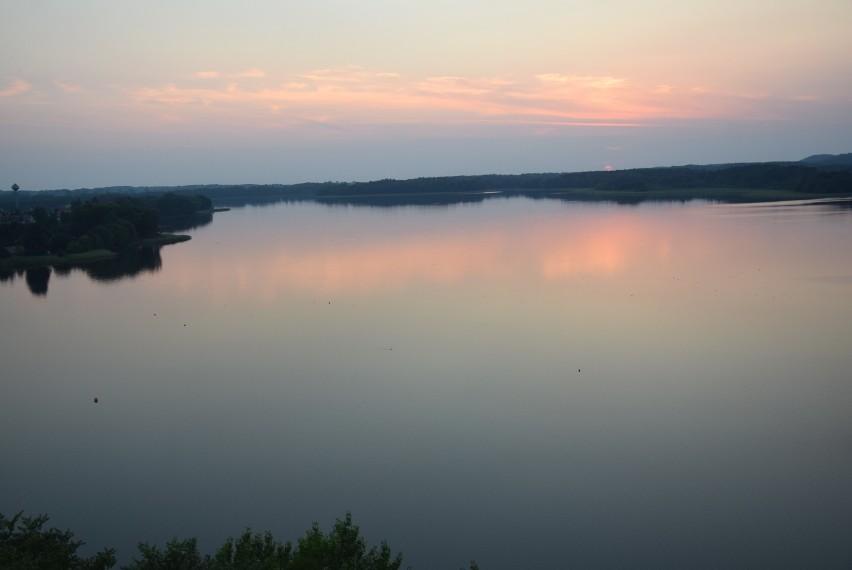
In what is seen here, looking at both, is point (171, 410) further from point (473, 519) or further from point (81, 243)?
point (81, 243)

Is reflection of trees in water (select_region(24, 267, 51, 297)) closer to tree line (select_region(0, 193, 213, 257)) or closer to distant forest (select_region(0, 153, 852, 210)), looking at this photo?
tree line (select_region(0, 193, 213, 257))

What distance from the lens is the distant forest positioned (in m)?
62.4

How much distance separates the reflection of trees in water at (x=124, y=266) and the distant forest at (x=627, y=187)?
156 ft

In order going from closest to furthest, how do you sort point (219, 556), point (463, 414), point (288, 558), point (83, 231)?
point (219, 556) < point (288, 558) < point (463, 414) < point (83, 231)

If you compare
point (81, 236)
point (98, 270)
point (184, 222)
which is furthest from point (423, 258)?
point (184, 222)

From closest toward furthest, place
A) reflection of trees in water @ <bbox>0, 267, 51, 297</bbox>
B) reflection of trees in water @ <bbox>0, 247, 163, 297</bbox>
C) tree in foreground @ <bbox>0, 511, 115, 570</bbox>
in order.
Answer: tree in foreground @ <bbox>0, 511, 115, 570</bbox>
reflection of trees in water @ <bbox>0, 267, 51, 297</bbox>
reflection of trees in water @ <bbox>0, 247, 163, 297</bbox>

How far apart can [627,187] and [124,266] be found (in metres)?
64.3

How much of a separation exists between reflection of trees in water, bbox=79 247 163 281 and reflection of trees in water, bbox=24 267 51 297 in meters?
1.52

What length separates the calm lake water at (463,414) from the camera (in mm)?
8438

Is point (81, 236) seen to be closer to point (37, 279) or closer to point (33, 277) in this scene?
point (33, 277)

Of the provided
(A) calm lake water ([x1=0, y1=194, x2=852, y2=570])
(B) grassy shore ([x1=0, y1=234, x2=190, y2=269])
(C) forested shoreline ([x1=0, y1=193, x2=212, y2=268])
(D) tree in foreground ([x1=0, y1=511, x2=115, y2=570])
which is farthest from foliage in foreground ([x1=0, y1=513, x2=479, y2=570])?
(C) forested shoreline ([x1=0, y1=193, x2=212, y2=268])

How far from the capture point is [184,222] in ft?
199

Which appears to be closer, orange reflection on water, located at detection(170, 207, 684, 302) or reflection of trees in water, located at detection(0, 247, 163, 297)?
orange reflection on water, located at detection(170, 207, 684, 302)

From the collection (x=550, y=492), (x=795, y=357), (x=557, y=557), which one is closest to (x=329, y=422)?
(x=550, y=492)
